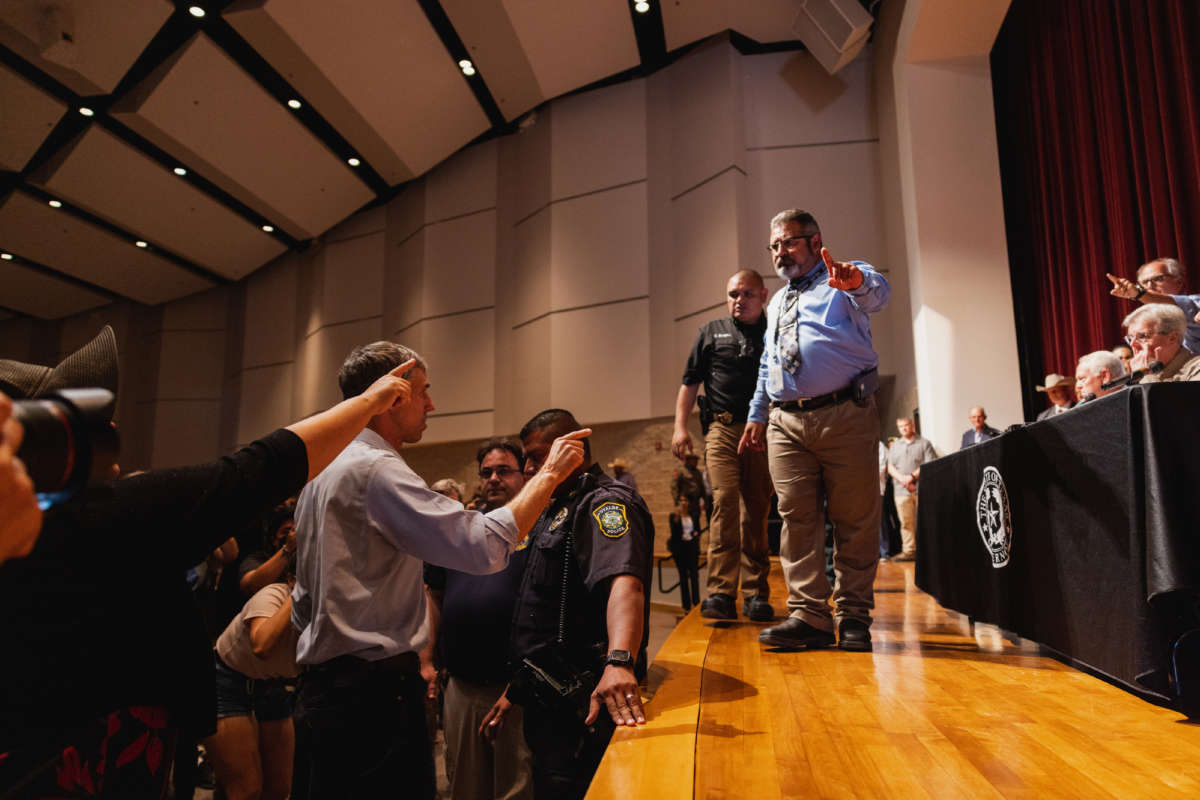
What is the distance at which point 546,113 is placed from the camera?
938 centimetres

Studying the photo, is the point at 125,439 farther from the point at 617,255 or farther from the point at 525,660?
the point at 525,660

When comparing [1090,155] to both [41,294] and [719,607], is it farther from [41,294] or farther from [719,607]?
[41,294]

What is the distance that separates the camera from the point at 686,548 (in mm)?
5855

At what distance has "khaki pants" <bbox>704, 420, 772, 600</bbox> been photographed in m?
3.00

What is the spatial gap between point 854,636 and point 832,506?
41 centimetres

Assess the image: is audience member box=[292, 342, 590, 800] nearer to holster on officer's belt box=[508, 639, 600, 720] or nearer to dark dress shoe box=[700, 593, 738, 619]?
holster on officer's belt box=[508, 639, 600, 720]

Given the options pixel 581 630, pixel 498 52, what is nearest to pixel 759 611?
pixel 581 630

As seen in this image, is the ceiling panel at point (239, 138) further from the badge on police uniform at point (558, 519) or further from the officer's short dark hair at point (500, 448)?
the badge on police uniform at point (558, 519)

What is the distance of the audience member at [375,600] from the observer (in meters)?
1.52

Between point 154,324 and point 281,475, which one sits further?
point 154,324

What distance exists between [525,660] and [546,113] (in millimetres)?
8777

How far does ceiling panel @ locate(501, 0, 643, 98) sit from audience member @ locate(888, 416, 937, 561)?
523cm

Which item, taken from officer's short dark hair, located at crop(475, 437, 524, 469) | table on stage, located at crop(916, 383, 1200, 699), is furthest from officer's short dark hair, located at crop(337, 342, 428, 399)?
table on stage, located at crop(916, 383, 1200, 699)

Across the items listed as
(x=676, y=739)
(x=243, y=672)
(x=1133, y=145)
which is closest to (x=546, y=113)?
(x=1133, y=145)
